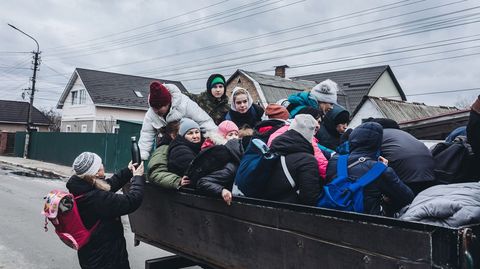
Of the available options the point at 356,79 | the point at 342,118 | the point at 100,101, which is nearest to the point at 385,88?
the point at 356,79

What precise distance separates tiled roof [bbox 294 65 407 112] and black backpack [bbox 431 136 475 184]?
25.6 meters

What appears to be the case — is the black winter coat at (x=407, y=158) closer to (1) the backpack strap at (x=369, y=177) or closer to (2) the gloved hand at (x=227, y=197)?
(1) the backpack strap at (x=369, y=177)

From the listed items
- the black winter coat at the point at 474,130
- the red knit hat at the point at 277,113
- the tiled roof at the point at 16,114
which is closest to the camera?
the black winter coat at the point at 474,130

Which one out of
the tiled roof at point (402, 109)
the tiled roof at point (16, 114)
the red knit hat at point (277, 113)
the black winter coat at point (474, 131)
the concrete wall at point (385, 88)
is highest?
the concrete wall at point (385, 88)

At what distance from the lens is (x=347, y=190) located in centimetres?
229

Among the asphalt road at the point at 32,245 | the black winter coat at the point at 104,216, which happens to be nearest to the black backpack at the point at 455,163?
the black winter coat at the point at 104,216

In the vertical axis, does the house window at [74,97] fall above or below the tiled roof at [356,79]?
below

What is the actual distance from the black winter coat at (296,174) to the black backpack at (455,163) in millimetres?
772

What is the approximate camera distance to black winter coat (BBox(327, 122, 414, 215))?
2262mm

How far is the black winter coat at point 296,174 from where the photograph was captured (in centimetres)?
249

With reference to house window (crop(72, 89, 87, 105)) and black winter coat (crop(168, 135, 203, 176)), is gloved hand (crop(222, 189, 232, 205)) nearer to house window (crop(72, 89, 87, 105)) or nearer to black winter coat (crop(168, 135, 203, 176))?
black winter coat (crop(168, 135, 203, 176))

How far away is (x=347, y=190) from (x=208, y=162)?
3.52 ft

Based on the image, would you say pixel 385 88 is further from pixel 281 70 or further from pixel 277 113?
pixel 277 113

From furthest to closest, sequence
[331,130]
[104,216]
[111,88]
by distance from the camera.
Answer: [111,88]
[331,130]
[104,216]
